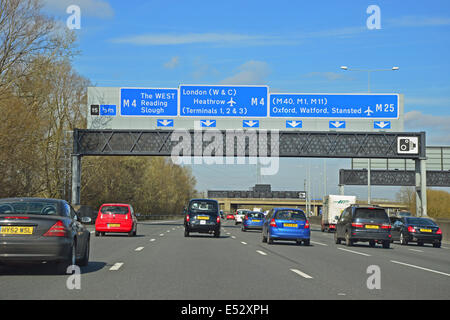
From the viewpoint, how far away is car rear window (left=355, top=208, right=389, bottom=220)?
2666 cm

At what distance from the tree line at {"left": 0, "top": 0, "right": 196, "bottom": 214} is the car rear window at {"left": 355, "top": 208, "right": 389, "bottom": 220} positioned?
65.6ft

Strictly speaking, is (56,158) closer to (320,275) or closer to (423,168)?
(423,168)

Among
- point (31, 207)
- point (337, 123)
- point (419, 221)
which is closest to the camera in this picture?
point (31, 207)

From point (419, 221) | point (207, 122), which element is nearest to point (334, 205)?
point (207, 122)

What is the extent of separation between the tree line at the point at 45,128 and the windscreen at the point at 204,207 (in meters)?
12.5

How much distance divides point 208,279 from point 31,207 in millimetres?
3771

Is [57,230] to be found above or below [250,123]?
below

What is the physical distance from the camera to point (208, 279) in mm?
11836

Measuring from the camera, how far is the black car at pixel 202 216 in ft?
99.6

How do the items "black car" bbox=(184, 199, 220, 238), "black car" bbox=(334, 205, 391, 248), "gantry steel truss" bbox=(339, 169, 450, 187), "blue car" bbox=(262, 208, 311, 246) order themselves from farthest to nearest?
"gantry steel truss" bbox=(339, 169, 450, 187), "black car" bbox=(184, 199, 220, 238), "black car" bbox=(334, 205, 391, 248), "blue car" bbox=(262, 208, 311, 246)

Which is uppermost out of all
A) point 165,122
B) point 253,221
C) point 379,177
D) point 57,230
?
point 165,122

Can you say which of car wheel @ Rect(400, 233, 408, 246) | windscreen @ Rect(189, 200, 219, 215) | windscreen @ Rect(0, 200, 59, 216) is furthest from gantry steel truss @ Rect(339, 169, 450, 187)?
windscreen @ Rect(0, 200, 59, 216)

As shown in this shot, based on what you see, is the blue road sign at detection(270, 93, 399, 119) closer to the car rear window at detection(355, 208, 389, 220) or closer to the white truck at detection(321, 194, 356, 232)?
the white truck at detection(321, 194, 356, 232)

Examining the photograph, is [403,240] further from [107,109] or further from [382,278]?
[107,109]
